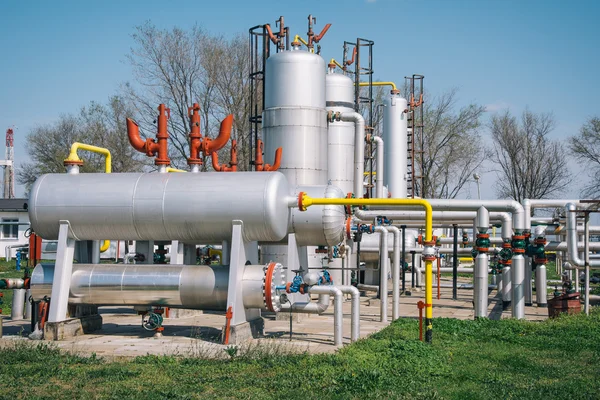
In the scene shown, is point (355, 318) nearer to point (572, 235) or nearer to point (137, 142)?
point (137, 142)

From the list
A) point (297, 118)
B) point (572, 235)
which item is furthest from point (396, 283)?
point (297, 118)

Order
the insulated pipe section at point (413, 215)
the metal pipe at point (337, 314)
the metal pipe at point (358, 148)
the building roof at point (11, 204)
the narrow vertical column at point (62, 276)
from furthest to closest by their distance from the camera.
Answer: the building roof at point (11, 204), the metal pipe at point (358, 148), the insulated pipe section at point (413, 215), the narrow vertical column at point (62, 276), the metal pipe at point (337, 314)

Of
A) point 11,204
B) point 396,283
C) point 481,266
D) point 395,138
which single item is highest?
point 395,138

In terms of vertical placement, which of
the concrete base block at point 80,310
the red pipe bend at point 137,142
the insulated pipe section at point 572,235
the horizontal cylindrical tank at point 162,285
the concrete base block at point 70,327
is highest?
the red pipe bend at point 137,142

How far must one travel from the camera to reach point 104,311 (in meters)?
21.2

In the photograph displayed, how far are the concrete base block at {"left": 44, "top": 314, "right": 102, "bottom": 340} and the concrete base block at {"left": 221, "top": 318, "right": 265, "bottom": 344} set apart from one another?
10.8 feet

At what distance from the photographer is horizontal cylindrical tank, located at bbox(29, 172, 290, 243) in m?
14.5

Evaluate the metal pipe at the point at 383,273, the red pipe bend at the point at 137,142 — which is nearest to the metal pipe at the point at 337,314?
the metal pipe at the point at 383,273

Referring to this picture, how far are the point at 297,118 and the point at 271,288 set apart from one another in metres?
7.02

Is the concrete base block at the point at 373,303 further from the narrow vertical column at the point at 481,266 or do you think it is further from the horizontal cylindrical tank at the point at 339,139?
the narrow vertical column at the point at 481,266

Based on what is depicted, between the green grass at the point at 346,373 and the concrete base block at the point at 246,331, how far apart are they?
5.56ft

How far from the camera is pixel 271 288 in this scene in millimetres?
14430

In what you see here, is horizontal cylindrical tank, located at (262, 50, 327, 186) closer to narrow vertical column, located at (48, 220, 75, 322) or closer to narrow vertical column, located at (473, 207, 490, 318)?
narrow vertical column, located at (473, 207, 490, 318)

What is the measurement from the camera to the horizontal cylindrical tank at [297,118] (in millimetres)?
20266
